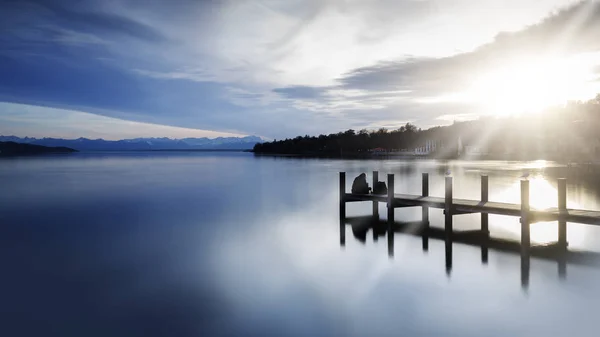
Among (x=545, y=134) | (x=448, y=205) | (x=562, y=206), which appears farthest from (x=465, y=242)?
(x=545, y=134)

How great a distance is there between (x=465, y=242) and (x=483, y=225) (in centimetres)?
265

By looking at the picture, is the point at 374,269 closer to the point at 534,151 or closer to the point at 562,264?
the point at 562,264

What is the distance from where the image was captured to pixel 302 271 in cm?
1539

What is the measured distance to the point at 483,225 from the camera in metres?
20.8

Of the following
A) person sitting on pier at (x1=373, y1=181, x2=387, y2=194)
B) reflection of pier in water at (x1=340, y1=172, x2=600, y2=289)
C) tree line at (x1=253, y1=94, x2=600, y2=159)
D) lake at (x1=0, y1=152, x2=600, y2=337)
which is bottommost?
lake at (x1=0, y1=152, x2=600, y2=337)

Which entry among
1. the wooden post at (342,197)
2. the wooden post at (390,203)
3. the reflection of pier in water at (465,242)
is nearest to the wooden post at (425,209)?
the reflection of pier in water at (465,242)

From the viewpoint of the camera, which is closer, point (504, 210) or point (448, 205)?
point (504, 210)

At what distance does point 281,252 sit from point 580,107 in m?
137

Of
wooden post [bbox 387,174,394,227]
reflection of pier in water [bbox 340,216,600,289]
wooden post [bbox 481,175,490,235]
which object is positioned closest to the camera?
reflection of pier in water [bbox 340,216,600,289]

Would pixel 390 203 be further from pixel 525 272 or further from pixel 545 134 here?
pixel 545 134

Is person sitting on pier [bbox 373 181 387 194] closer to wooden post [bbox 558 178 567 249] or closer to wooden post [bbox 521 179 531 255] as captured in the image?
wooden post [bbox 558 178 567 249]

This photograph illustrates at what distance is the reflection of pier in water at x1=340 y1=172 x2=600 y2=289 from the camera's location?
15.5 metres

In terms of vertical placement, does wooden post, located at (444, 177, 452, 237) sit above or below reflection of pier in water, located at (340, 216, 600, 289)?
above

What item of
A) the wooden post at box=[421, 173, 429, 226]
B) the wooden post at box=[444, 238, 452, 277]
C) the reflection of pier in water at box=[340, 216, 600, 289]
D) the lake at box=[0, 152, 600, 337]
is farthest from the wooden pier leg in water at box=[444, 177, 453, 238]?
the wooden post at box=[421, 173, 429, 226]
